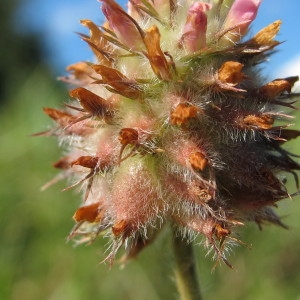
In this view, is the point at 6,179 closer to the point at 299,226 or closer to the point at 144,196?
the point at 299,226

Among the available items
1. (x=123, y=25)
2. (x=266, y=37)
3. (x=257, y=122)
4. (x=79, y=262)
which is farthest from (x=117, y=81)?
(x=79, y=262)

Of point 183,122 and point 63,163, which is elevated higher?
point 183,122

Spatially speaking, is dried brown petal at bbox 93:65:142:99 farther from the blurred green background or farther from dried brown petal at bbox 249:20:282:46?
the blurred green background

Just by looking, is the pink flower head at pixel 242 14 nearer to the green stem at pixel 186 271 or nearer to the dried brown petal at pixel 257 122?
the dried brown petal at pixel 257 122

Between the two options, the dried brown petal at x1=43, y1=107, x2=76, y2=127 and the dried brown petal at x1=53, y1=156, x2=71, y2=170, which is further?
the dried brown petal at x1=53, y1=156, x2=71, y2=170

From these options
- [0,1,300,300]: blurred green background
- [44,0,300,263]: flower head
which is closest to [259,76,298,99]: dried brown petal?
[44,0,300,263]: flower head

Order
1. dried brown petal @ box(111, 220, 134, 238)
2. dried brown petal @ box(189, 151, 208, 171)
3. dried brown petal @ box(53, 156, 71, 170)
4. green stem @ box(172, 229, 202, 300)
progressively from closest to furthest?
dried brown petal @ box(189, 151, 208, 171), dried brown petal @ box(111, 220, 134, 238), green stem @ box(172, 229, 202, 300), dried brown petal @ box(53, 156, 71, 170)

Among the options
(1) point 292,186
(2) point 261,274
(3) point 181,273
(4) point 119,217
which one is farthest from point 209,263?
(4) point 119,217

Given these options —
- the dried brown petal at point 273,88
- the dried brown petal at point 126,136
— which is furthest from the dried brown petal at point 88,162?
the dried brown petal at point 273,88

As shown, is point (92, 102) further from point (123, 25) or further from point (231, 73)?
point (231, 73)
